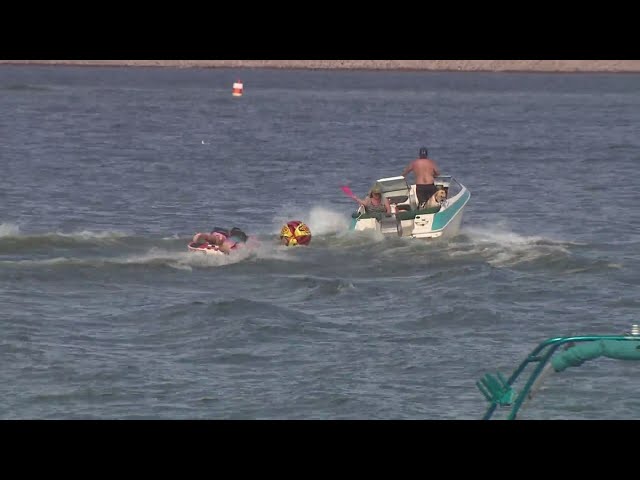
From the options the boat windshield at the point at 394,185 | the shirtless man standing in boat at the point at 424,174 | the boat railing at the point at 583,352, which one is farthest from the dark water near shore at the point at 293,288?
the boat railing at the point at 583,352

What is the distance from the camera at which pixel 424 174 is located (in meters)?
24.9

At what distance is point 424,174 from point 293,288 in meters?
5.00

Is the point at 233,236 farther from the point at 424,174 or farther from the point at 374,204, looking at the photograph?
the point at 424,174

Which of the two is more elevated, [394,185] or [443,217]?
[394,185]

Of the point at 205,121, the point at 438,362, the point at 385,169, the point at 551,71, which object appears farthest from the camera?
the point at 551,71

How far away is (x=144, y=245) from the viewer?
25.2m

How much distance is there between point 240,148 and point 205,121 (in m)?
19.9

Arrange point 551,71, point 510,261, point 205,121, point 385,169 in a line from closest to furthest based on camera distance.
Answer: point 510,261 → point 385,169 → point 205,121 → point 551,71

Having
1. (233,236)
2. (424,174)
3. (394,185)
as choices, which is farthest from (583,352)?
(394,185)

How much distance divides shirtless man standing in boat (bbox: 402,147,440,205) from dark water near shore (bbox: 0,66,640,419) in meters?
1.12

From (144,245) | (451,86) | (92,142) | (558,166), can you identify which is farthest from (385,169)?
(451,86)

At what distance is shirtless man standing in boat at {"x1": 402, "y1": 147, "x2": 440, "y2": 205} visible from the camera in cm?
2472

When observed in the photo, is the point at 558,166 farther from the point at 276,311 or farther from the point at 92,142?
the point at 276,311

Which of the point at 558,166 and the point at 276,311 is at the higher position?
the point at 558,166
